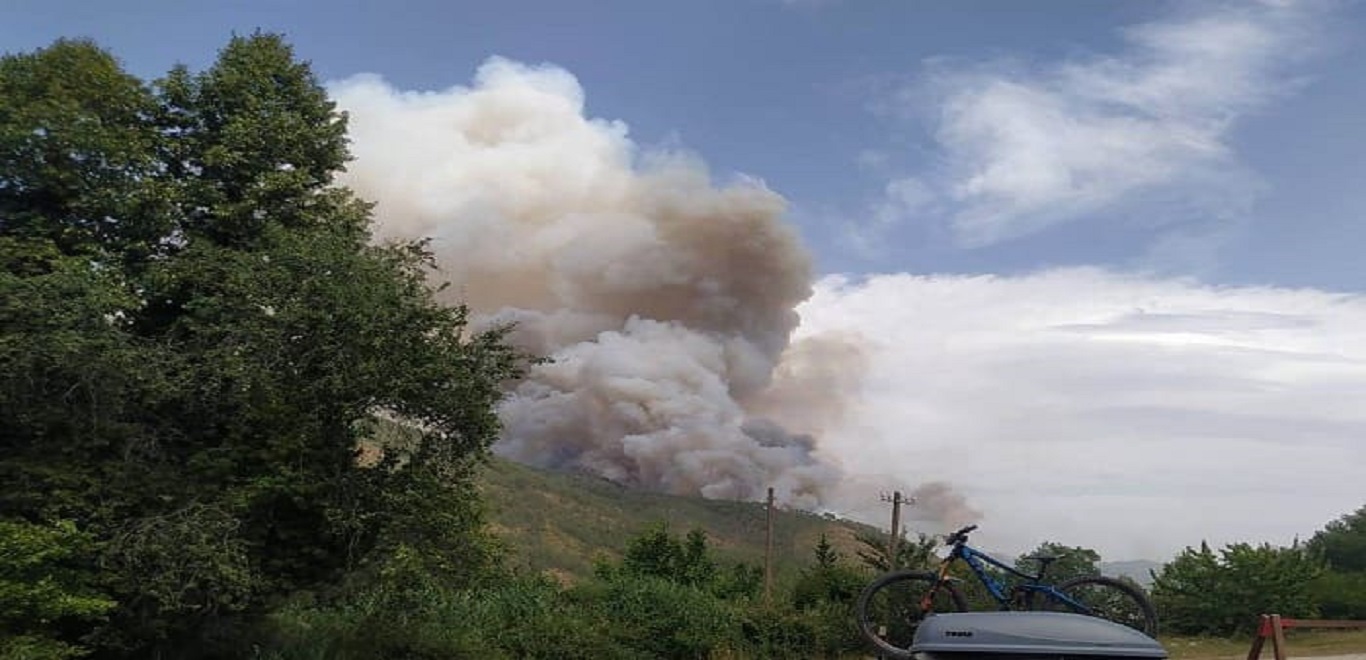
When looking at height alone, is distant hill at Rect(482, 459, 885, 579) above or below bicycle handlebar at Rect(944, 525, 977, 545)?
above

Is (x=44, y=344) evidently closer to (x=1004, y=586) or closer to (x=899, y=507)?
(x=1004, y=586)

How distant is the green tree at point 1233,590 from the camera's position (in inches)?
1571

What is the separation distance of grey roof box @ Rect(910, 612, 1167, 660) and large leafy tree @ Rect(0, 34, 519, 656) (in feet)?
49.7

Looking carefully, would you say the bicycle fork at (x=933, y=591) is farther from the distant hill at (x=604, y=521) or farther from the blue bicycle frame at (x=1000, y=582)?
the distant hill at (x=604, y=521)

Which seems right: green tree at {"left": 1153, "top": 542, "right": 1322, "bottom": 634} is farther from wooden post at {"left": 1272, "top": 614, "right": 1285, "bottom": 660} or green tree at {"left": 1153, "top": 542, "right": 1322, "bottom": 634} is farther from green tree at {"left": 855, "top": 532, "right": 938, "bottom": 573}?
wooden post at {"left": 1272, "top": 614, "right": 1285, "bottom": 660}

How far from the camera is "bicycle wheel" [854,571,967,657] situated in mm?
9430

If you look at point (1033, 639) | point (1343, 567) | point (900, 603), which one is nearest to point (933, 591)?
point (900, 603)

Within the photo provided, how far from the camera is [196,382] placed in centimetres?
2114

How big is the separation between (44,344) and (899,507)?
1315 inches

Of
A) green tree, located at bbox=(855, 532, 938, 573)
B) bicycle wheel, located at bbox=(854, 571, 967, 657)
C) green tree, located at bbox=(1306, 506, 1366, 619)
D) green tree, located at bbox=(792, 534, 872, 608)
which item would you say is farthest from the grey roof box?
green tree, located at bbox=(1306, 506, 1366, 619)

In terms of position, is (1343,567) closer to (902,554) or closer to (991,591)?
(902,554)

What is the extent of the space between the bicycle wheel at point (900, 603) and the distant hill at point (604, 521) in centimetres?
6732

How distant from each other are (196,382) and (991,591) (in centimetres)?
1723

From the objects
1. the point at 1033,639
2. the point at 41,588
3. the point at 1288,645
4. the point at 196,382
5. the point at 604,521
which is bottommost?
the point at 41,588
